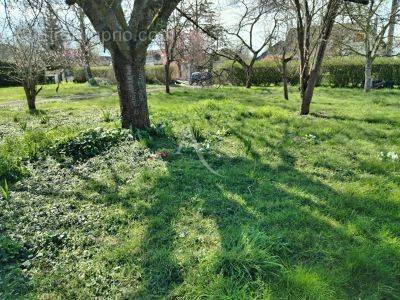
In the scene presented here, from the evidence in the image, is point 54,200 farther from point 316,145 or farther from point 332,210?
point 316,145

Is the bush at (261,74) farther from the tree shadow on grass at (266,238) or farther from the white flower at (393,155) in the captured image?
the tree shadow on grass at (266,238)

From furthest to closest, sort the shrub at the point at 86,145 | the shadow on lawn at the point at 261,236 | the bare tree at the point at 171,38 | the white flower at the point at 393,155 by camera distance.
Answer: the bare tree at the point at 171,38 < the shrub at the point at 86,145 < the white flower at the point at 393,155 < the shadow on lawn at the point at 261,236

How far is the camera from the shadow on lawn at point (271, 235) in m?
2.81

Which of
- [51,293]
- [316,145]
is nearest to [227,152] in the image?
[316,145]

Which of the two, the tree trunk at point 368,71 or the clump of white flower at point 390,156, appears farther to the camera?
the tree trunk at point 368,71

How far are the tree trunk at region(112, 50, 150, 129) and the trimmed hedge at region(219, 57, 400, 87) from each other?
13.4 meters

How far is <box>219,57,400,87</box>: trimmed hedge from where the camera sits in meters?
21.0

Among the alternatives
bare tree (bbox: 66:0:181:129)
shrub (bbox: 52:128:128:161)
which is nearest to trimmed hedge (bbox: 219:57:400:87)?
bare tree (bbox: 66:0:181:129)

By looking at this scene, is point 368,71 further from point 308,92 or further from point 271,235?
point 271,235

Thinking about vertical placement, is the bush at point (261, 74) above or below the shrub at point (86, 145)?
above

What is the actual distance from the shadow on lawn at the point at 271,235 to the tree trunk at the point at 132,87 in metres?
2.29

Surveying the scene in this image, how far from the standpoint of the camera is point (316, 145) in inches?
247

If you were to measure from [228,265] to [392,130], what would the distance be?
5.94 meters

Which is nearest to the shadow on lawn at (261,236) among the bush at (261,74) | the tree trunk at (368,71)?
the tree trunk at (368,71)
